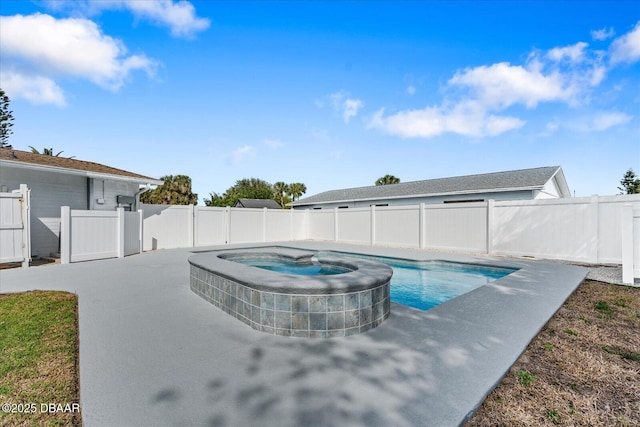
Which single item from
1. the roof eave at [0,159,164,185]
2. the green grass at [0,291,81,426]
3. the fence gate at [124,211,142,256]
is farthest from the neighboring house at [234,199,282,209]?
the green grass at [0,291,81,426]

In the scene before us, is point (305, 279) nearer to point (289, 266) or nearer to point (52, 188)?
point (289, 266)

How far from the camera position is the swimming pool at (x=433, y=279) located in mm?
5750

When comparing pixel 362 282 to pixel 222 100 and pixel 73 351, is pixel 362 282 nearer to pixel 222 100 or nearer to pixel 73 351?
pixel 73 351

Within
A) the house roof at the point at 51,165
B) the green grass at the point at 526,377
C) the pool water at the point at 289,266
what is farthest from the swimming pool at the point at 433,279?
the house roof at the point at 51,165

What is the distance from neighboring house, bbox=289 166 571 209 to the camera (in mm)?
13516

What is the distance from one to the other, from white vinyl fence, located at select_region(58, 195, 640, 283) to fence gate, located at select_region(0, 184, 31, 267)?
3.50 feet

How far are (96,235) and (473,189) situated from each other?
1589cm

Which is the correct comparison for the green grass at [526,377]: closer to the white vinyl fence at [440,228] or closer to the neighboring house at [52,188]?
the white vinyl fence at [440,228]

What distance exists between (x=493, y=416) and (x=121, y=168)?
16793mm

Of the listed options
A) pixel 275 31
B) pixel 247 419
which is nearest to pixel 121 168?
pixel 275 31

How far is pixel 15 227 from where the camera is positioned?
7867mm

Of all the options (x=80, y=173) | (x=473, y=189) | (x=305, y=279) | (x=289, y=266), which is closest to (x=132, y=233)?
(x=80, y=173)

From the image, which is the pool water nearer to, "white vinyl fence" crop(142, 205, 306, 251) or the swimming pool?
the swimming pool

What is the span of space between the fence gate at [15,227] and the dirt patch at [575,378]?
11.0 m
